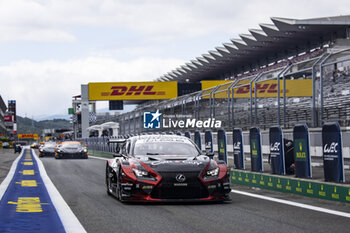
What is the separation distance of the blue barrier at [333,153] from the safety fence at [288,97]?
2401 millimetres

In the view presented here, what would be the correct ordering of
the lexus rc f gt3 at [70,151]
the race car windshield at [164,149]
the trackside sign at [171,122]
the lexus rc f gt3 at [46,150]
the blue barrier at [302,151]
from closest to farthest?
the race car windshield at [164,149]
the blue barrier at [302,151]
the trackside sign at [171,122]
the lexus rc f gt3 at [70,151]
the lexus rc f gt3 at [46,150]

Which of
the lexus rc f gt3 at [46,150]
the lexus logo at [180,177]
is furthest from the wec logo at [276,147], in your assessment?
the lexus rc f gt3 at [46,150]

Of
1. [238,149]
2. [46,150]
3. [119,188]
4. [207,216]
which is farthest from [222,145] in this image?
[46,150]

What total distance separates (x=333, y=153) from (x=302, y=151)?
1.47 m

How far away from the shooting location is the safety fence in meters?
14.1

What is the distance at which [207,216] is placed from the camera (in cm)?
863

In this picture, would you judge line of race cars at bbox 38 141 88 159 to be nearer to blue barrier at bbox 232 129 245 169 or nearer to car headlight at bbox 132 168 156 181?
blue barrier at bbox 232 129 245 169

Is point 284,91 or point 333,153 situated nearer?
point 333,153

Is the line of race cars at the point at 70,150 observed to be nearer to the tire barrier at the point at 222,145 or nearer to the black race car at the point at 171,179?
the tire barrier at the point at 222,145

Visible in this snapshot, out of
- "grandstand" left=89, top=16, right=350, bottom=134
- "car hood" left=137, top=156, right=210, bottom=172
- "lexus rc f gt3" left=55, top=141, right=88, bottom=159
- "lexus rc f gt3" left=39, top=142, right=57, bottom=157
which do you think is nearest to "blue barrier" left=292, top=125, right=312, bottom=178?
"grandstand" left=89, top=16, right=350, bottom=134

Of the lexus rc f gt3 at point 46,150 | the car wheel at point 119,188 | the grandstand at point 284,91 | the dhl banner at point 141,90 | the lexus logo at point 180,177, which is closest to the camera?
the lexus logo at point 180,177

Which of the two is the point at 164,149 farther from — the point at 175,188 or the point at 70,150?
the point at 70,150

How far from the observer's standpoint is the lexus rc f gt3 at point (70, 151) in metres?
35.8

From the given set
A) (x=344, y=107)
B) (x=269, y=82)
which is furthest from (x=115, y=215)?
(x=269, y=82)
